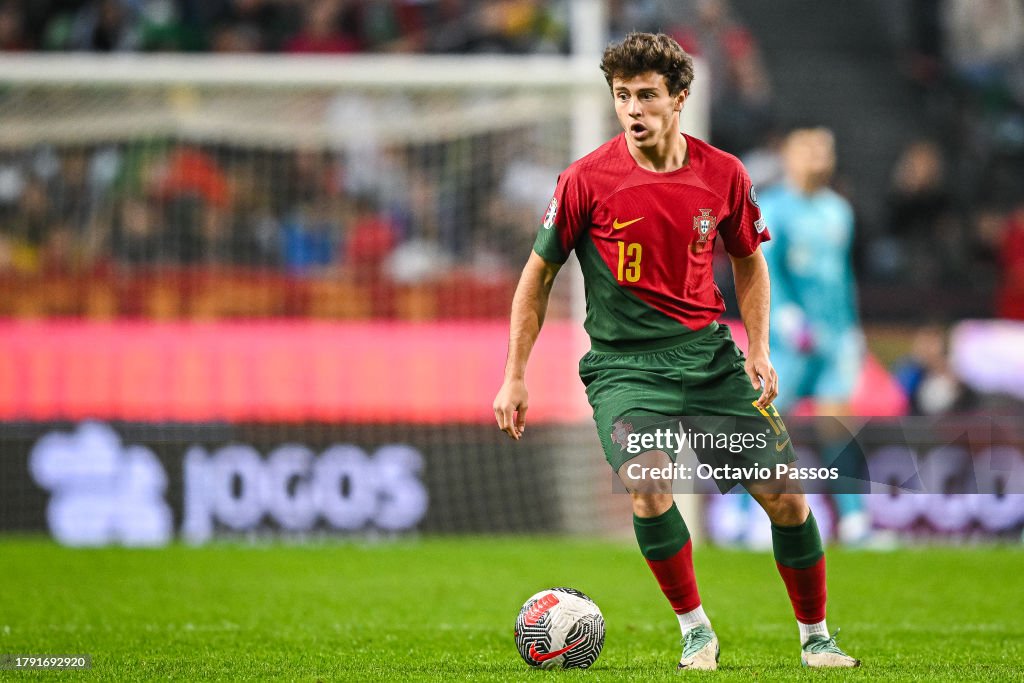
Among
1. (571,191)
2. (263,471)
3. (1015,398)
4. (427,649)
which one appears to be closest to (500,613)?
(427,649)

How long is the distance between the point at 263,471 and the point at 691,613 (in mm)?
6125

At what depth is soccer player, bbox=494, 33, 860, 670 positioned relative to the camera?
4660 mm

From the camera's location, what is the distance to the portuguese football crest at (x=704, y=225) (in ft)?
15.6

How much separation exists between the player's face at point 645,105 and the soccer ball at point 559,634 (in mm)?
1439

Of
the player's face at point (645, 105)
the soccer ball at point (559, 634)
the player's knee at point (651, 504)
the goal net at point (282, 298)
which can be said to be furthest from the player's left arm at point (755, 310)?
the goal net at point (282, 298)

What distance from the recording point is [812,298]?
9.74m

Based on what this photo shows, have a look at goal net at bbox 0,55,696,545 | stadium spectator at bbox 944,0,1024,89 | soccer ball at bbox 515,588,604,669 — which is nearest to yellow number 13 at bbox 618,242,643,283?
soccer ball at bbox 515,588,604,669

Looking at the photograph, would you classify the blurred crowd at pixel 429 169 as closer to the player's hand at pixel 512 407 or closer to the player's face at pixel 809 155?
the player's face at pixel 809 155

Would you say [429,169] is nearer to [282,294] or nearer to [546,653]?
[282,294]

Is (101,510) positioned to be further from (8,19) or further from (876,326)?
(876,326)

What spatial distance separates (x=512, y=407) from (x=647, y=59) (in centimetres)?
110

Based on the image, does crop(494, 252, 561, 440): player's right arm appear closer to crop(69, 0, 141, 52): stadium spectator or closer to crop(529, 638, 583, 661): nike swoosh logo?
crop(529, 638, 583, 661): nike swoosh logo

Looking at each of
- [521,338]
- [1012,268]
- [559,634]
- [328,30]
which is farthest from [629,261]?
[328,30]

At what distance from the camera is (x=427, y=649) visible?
5.32 meters
